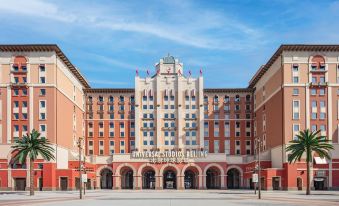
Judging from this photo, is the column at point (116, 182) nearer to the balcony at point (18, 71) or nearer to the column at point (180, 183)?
the column at point (180, 183)

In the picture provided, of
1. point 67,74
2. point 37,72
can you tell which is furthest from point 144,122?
point 37,72

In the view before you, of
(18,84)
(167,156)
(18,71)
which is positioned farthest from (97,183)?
(18,71)

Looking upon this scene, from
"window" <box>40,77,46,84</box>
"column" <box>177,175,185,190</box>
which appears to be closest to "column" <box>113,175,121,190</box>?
"column" <box>177,175,185,190</box>

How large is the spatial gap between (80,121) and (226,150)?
138 ft

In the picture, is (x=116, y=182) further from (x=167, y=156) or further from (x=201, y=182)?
(x=201, y=182)

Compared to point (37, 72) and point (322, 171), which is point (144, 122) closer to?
point (37, 72)

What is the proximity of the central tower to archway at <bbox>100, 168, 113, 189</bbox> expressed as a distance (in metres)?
10.8

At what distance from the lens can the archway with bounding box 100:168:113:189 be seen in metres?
152

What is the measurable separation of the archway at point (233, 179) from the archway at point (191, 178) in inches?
395

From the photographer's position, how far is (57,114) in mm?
117688

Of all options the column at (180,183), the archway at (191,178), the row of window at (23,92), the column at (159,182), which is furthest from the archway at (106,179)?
the row of window at (23,92)

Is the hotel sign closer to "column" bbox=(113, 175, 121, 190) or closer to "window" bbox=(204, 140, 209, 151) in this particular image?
"column" bbox=(113, 175, 121, 190)

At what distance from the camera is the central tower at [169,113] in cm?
15400

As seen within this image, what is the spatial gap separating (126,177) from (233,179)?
3002 cm
